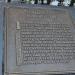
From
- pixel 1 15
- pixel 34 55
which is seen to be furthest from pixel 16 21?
pixel 34 55

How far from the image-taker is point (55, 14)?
3.90 metres

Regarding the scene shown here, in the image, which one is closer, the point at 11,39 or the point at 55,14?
the point at 11,39

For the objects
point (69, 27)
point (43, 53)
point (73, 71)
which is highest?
point (69, 27)

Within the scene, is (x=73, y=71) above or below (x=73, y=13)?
below

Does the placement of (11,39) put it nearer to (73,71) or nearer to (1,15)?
(1,15)

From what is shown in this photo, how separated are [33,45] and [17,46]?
0.70 feet

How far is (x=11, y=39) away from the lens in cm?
360

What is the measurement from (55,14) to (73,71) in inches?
34.5

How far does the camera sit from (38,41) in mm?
3646

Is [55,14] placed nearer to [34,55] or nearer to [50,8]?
[50,8]

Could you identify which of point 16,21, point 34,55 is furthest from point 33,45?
point 16,21

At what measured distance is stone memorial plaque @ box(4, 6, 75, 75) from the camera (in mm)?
3498

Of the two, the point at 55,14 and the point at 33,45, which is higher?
the point at 55,14

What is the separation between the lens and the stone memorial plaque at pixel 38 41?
350cm
